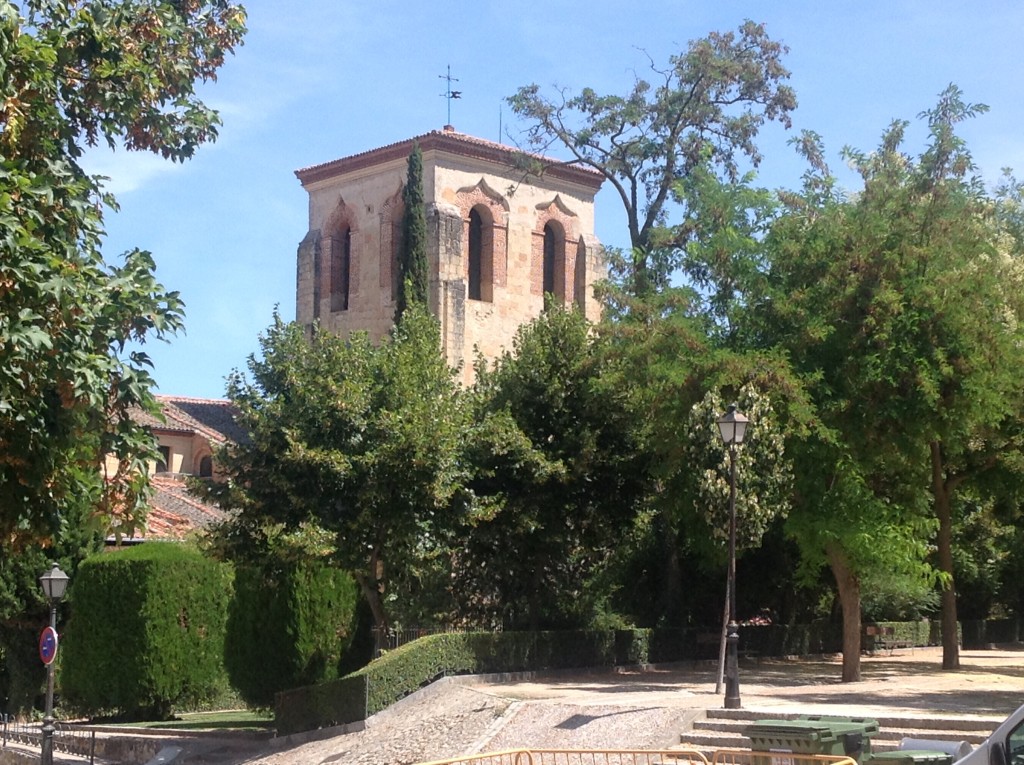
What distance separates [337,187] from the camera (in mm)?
57969

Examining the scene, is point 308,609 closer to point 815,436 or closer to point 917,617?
point 815,436

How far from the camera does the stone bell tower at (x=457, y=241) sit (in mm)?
53031

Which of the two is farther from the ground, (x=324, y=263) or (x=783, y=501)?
(x=324, y=263)

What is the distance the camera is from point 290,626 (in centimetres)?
2747

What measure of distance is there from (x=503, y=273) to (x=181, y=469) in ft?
52.2

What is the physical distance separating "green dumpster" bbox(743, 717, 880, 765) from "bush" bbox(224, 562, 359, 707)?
14326 millimetres

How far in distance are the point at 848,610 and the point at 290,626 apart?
11597 millimetres

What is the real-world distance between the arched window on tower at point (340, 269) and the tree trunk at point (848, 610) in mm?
34962

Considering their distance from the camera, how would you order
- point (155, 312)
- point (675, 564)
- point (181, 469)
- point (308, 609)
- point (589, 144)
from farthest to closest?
point (181, 469), point (589, 144), point (675, 564), point (308, 609), point (155, 312)

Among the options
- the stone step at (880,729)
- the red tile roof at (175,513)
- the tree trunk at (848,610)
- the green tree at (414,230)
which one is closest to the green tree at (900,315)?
the tree trunk at (848,610)

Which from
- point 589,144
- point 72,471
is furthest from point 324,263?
point 72,471

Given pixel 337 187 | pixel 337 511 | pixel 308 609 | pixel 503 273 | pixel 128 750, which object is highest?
pixel 337 187

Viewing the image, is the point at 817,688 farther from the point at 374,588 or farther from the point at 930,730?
the point at 374,588

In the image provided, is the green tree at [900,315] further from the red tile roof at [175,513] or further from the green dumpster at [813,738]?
the red tile roof at [175,513]
